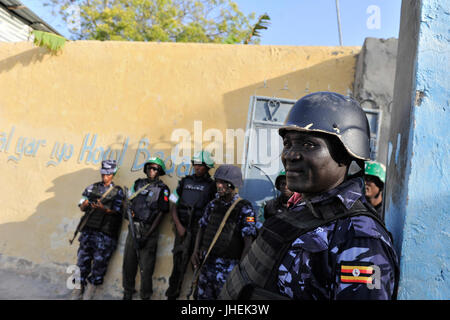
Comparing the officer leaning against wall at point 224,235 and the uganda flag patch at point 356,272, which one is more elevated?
the uganda flag patch at point 356,272

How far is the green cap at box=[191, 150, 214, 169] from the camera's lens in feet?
14.0

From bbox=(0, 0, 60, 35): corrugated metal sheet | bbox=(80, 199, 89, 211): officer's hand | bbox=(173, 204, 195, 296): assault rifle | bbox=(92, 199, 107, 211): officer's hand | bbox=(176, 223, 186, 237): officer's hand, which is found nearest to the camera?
bbox=(173, 204, 195, 296): assault rifle

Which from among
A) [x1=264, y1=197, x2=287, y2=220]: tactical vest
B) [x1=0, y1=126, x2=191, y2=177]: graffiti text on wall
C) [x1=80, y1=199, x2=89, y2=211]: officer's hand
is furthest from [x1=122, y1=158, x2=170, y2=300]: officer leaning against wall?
[x1=264, y1=197, x2=287, y2=220]: tactical vest

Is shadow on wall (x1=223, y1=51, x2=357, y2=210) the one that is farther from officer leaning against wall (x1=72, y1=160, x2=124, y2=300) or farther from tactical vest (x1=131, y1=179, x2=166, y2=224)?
officer leaning against wall (x1=72, y1=160, x2=124, y2=300)

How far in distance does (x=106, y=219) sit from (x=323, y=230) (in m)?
3.90

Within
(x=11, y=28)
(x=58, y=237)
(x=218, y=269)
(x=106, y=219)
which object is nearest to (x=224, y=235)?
(x=218, y=269)

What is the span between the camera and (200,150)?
15.4ft

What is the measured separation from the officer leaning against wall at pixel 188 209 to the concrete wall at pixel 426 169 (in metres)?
2.91

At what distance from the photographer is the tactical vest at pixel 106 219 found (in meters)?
4.42

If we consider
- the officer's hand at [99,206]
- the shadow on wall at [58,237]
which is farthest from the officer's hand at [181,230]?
the officer's hand at [99,206]

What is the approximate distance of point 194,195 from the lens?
163 inches

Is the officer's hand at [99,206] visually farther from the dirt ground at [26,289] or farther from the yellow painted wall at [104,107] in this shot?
the dirt ground at [26,289]

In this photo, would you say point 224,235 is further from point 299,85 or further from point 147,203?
point 299,85

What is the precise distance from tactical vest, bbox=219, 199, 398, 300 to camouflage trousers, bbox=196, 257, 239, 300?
204 centimetres
